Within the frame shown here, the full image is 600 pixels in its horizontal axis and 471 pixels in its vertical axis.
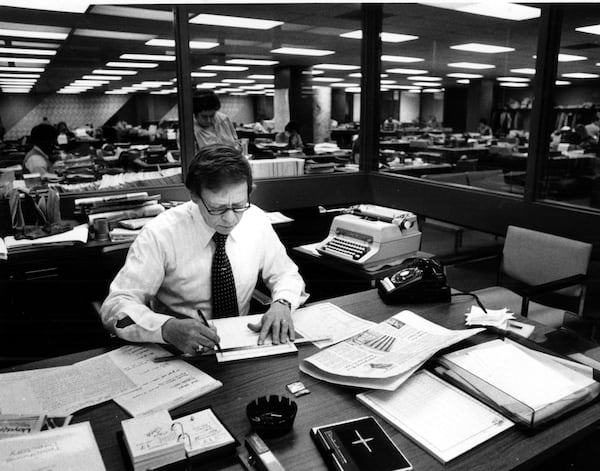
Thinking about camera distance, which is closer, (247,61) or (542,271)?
(542,271)

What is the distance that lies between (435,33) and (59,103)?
4.44 metres

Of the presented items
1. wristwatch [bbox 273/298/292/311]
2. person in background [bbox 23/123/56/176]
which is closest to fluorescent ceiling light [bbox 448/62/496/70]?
person in background [bbox 23/123/56/176]

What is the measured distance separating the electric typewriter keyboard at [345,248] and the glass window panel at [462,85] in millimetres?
1203

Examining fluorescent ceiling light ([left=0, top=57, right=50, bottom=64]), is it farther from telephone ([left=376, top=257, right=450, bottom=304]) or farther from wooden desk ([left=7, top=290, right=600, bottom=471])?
telephone ([left=376, top=257, right=450, bottom=304])

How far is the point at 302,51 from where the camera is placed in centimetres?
607

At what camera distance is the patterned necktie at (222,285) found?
1.79 meters

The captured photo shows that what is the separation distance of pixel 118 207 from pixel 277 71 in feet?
10.6

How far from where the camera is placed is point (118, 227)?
282 centimetres

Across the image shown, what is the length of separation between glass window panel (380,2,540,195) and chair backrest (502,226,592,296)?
1.42 ft

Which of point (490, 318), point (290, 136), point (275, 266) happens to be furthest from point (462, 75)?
point (490, 318)

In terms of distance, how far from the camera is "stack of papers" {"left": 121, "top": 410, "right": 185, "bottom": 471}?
909 mm

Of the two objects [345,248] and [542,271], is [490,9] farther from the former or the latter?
[345,248]

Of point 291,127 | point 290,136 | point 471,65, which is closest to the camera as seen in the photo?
point 290,136

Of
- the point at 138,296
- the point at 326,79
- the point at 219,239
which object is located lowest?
the point at 138,296
